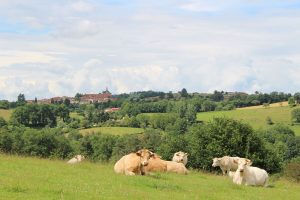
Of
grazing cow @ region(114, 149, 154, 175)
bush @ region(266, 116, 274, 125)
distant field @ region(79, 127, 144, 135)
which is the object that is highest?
grazing cow @ region(114, 149, 154, 175)

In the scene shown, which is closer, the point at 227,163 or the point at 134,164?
the point at 134,164

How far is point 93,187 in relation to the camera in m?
15.6

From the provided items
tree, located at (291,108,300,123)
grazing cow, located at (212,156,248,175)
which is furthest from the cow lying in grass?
tree, located at (291,108,300,123)

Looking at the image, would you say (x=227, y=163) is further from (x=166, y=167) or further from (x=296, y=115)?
(x=296, y=115)

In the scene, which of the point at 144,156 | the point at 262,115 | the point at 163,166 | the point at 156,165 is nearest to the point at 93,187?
the point at 144,156

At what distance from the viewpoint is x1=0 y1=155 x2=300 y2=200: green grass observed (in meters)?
13.8

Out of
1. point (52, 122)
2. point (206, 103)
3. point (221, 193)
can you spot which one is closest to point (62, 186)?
point (221, 193)

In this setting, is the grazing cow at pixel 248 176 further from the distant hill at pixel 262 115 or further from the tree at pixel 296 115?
the tree at pixel 296 115

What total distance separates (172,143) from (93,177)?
43.5 meters

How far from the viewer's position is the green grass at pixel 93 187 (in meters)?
13.8

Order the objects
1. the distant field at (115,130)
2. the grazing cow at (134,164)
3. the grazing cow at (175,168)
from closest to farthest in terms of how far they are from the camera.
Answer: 1. the grazing cow at (134,164)
2. the grazing cow at (175,168)
3. the distant field at (115,130)

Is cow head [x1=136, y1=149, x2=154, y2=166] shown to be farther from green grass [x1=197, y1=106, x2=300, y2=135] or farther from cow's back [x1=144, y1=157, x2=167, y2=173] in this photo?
green grass [x1=197, y1=106, x2=300, y2=135]

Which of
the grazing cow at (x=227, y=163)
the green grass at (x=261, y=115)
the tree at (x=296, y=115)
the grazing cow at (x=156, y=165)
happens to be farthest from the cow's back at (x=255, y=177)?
the tree at (x=296, y=115)

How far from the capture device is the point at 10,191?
44.0 ft
